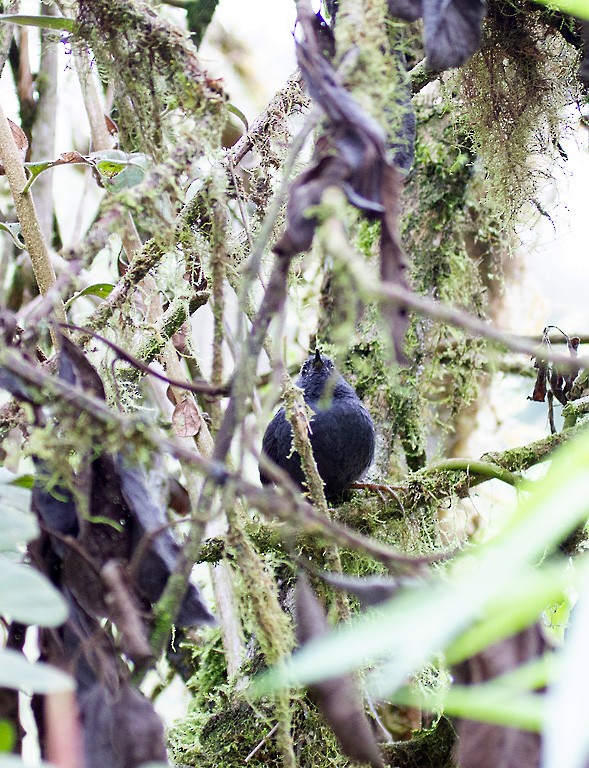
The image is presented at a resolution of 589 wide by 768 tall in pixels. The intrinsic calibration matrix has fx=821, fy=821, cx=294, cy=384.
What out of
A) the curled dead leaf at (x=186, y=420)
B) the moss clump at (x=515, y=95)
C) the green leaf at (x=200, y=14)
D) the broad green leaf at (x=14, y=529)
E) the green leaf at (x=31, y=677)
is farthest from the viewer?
the green leaf at (x=200, y=14)

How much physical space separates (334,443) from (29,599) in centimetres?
112

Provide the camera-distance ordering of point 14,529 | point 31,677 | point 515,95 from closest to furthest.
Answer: point 31,677 → point 14,529 → point 515,95

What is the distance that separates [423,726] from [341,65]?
57.2 inches

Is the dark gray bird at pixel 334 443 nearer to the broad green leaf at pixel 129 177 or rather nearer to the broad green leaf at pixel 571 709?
the broad green leaf at pixel 129 177

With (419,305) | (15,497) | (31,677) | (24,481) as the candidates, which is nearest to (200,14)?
(24,481)

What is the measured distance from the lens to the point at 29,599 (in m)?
0.53

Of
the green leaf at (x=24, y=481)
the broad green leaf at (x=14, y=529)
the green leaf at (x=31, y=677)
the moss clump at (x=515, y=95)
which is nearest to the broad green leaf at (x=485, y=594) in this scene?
the green leaf at (x=31, y=677)

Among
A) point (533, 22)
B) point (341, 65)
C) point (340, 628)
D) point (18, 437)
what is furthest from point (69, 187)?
point (341, 65)

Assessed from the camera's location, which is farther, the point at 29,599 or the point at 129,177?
the point at 129,177

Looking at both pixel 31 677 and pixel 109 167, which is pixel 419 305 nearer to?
pixel 31 677

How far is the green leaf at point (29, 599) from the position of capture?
512 millimetres

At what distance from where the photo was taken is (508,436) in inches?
106

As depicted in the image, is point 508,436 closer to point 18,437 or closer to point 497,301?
point 497,301

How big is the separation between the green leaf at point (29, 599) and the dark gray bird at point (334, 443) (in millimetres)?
1018
